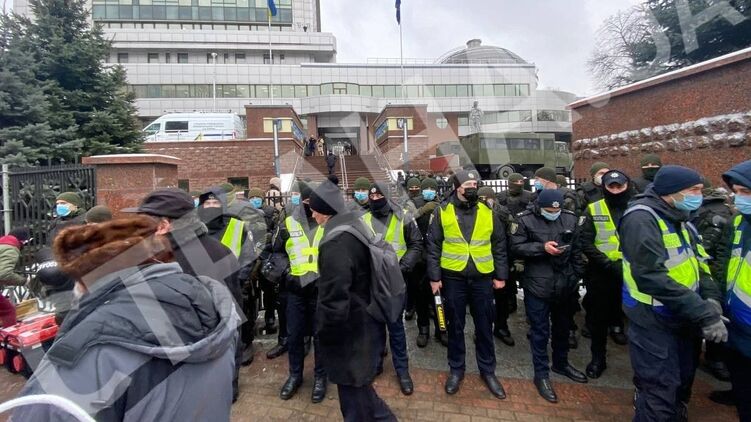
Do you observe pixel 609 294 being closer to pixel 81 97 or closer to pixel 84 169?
pixel 84 169

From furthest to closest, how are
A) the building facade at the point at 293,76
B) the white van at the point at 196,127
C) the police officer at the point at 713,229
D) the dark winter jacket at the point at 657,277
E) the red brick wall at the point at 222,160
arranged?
the building facade at the point at 293,76 → the white van at the point at 196,127 → the red brick wall at the point at 222,160 → the police officer at the point at 713,229 → the dark winter jacket at the point at 657,277

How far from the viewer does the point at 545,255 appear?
3.70 metres

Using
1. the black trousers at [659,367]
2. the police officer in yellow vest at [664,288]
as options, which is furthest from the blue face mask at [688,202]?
the black trousers at [659,367]

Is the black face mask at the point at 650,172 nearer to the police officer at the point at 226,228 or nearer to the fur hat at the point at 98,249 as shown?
the police officer at the point at 226,228

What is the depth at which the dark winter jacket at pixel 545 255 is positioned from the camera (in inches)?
144

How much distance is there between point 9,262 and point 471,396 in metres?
5.11

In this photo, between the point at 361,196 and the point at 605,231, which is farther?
the point at 361,196

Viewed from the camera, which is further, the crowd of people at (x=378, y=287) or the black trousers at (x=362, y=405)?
the black trousers at (x=362, y=405)

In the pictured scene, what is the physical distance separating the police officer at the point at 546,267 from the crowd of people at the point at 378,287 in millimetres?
15

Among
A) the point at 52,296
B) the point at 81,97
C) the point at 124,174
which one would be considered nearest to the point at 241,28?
the point at 81,97

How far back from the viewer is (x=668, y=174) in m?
2.62

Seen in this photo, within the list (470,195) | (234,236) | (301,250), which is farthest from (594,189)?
(234,236)

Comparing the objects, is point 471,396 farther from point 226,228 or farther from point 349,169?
point 349,169

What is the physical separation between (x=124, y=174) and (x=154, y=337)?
20.7 feet
